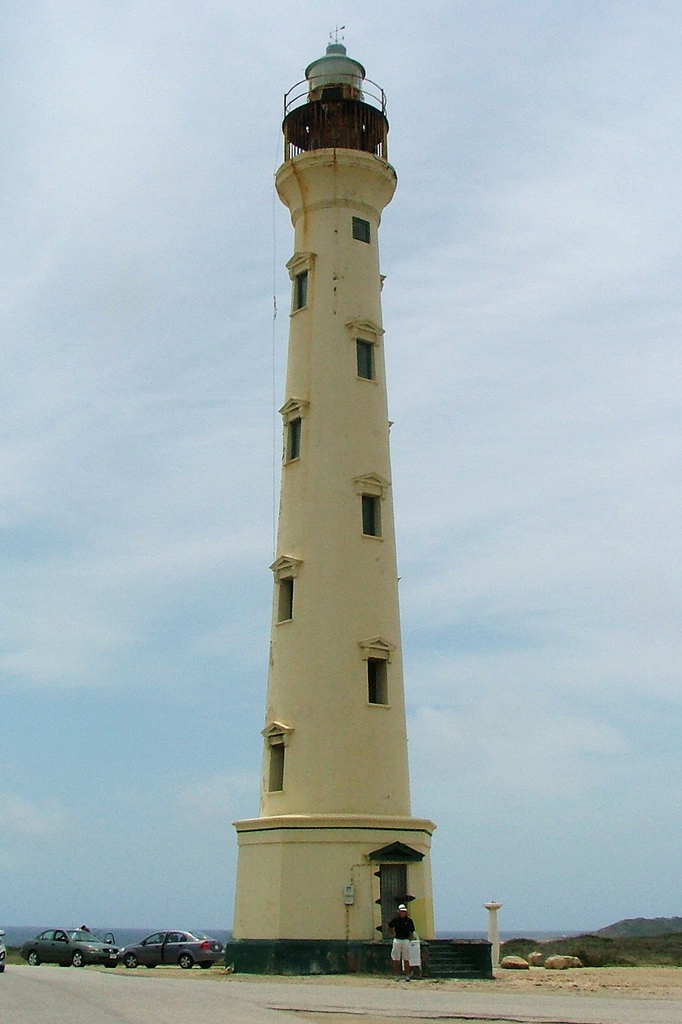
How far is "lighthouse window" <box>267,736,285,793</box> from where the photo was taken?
1172 inches

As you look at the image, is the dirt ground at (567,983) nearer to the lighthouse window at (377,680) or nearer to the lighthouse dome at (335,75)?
the lighthouse window at (377,680)

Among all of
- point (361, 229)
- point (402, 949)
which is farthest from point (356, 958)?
point (361, 229)

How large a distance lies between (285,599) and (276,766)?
14.8 feet

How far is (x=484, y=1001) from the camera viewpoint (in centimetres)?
1964

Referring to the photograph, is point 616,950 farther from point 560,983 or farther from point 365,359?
point 365,359

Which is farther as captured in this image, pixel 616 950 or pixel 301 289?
pixel 616 950

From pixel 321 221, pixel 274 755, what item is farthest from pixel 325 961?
pixel 321 221

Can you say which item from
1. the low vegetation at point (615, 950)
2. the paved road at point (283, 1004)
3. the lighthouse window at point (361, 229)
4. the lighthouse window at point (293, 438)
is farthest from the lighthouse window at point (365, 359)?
the low vegetation at point (615, 950)

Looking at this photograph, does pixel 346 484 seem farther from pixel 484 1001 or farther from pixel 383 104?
pixel 484 1001

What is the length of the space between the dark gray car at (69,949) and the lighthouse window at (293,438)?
17.2m

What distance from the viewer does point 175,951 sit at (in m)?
34.5

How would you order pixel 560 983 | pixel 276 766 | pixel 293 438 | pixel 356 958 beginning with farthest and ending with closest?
pixel 293 438, pixel 276 766, pixel 356 958, pixel 560 983

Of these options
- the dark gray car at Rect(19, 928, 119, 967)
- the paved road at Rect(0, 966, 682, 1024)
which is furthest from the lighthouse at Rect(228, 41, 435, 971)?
the dark gray car at Rect(19, 928, 119, 967)

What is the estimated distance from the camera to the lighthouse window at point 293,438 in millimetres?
32469
